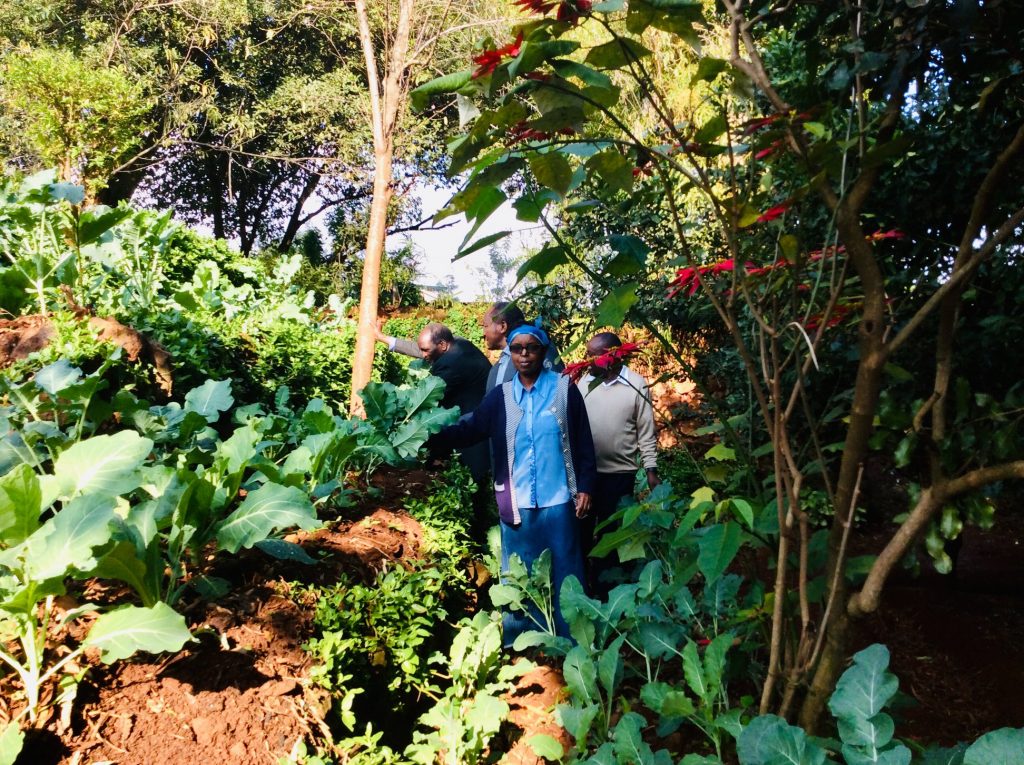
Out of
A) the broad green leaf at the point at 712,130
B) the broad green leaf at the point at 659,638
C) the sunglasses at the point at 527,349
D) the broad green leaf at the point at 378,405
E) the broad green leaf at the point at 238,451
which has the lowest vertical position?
the broad green leaf at the point at 659,638

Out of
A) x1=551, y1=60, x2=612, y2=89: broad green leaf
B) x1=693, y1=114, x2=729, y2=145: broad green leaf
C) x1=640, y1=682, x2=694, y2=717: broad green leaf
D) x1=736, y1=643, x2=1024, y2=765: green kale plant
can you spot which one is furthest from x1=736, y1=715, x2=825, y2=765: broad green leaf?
x1=551, y1=60, x2=612, y2=89: broad green leaf

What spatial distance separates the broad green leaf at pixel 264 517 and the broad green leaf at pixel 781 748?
5.49 feet

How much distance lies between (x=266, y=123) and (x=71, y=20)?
459 centimetres

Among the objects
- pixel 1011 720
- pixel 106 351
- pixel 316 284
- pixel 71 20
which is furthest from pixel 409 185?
pixel 71 20

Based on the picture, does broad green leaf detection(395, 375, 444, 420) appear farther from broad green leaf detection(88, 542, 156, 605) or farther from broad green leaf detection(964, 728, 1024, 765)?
broad green leaf detection(964, 728, 1024, 765)

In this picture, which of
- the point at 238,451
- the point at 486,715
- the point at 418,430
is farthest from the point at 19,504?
the point at 418,430

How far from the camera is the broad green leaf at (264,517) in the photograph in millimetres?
2584

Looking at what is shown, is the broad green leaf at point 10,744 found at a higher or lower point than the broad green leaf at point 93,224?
lower

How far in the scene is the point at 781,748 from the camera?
163 centimetres

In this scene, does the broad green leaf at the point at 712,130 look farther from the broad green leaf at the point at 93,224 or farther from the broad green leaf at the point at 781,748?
the broad green leaf at the point at 93,224

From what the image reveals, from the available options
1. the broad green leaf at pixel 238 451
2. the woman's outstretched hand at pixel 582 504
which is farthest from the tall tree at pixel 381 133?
the broad green leaf at pixel 238 451

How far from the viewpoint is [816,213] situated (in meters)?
5.35

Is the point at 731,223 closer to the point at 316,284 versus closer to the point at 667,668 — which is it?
the point at 667,668

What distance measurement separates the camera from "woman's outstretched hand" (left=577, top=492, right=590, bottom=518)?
3.98 metres
